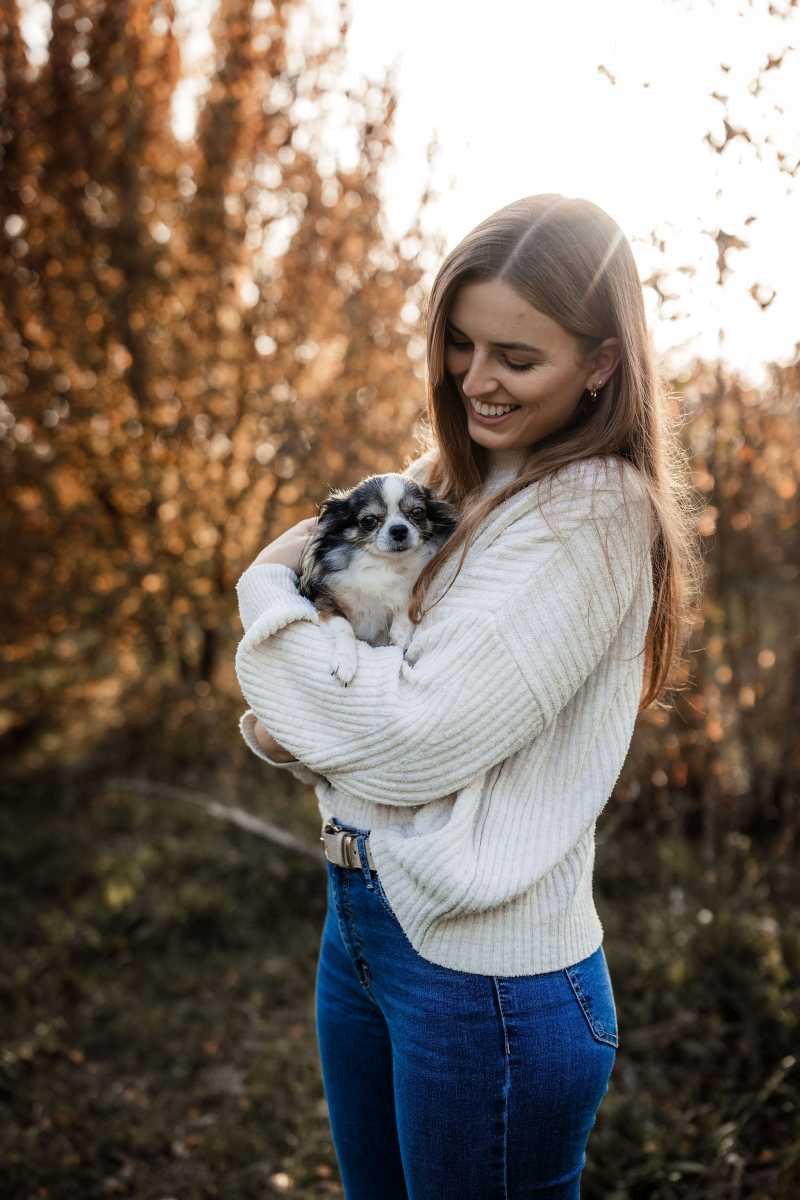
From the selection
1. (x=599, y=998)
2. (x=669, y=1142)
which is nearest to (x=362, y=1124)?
(x=599, y=998)

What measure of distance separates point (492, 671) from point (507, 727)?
0.29 feet

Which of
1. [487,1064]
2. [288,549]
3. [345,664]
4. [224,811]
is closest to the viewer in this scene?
[487,1064]

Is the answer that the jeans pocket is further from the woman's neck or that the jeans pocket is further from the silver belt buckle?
the woman's neck

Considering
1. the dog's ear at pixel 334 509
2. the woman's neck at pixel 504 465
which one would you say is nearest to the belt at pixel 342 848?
the woman's neck at pixel 504 465

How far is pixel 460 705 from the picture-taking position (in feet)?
4.94

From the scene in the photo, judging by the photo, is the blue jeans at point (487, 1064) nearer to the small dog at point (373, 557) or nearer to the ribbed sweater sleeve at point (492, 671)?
the ribbed sweater sleeve at point (492, 671)

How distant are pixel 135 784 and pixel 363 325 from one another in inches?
130

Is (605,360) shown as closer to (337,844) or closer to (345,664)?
(345,664)

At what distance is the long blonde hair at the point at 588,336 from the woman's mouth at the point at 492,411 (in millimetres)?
89

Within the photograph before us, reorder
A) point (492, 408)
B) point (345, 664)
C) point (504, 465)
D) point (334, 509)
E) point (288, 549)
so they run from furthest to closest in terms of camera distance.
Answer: point (334, 509)
point (288, 549)
point (504, 465)
point (492, 408)
point (345, 664)

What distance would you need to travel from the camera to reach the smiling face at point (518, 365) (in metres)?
1.61

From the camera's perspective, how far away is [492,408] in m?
1.71

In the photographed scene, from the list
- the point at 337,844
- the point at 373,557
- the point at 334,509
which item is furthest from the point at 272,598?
the point at 334,509

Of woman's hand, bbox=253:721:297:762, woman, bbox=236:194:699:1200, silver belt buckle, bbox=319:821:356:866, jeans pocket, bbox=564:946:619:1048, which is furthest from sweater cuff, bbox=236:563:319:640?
jeans pocket, bbox=564:946:619:1048
